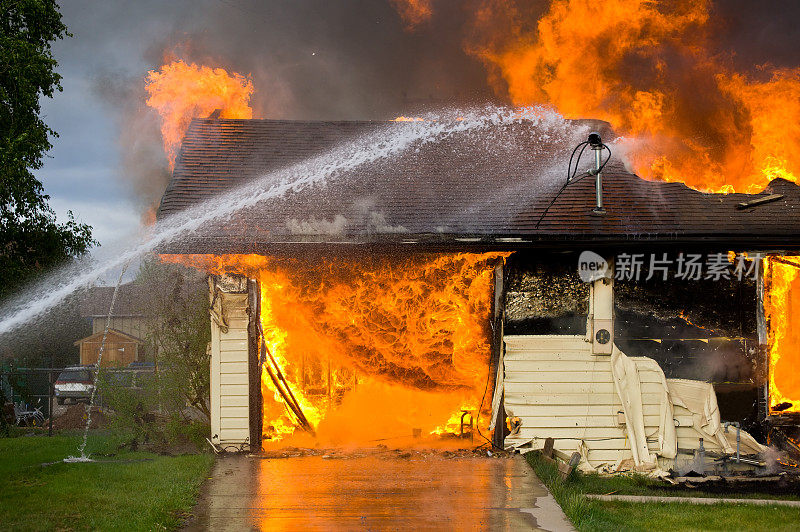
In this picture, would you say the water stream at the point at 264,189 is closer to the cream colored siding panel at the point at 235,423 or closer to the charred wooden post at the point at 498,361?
the cream colored siding panel at the point at 235,423

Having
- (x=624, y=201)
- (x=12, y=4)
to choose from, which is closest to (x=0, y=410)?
(x=12, y=4)

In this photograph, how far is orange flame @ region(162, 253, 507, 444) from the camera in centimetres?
1020

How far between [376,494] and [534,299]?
409cm

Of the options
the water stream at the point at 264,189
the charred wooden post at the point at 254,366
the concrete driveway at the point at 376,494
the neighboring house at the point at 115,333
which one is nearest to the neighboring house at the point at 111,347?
the neighboring house at the point at 115,333

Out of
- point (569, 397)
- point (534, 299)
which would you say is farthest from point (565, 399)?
point (534, 299)

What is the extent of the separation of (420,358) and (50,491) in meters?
6.12

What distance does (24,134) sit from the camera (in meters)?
12.3

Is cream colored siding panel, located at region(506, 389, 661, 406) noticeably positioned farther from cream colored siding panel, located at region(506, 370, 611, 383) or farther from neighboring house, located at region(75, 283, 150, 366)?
neighboring house, located at region(75, 283, 150, 366)

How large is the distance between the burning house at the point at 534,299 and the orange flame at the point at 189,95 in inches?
142

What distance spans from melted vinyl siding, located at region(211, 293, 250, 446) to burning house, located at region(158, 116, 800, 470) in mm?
33

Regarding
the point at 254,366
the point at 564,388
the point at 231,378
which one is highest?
the point at 254,366

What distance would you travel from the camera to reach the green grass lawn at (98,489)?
21.9ft

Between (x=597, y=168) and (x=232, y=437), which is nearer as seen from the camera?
(x=597, y=168)

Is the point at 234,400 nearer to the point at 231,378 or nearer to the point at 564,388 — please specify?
the point at 231,378
